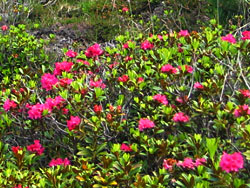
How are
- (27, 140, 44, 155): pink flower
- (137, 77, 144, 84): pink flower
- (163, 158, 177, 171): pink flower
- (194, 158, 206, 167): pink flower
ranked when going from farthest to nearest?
(137, 77, 144, 84): pink flower < (27, 140, 44, 155): pink flower < (163, 158, 177, 171): pink flower < (194, 158, 206, 167): pink flower

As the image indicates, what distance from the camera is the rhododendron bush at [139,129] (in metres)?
1.84

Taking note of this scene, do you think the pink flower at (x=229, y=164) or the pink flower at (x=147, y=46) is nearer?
the pink flower at (x=229, y=164)

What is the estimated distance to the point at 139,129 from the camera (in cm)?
221

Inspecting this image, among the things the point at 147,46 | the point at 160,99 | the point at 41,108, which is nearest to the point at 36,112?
the point at 41,108

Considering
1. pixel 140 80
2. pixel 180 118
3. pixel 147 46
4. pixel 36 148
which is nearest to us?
→ pixel 180 118

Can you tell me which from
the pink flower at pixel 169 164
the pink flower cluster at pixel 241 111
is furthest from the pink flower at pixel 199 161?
the pink flower cluster at pixel 241 111

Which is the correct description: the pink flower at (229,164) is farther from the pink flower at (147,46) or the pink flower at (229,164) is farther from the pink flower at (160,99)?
the pink flower at (147,46)

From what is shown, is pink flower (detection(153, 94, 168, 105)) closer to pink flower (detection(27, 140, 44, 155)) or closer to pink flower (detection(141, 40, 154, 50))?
pink flower (detection(27, 140, 44, 155))

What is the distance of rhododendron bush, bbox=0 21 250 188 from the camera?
1.84m

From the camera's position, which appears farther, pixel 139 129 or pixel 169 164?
pixel 139 129

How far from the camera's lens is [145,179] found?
5.93 ft

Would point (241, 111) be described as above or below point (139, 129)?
above

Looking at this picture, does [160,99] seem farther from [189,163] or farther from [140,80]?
[189,163]

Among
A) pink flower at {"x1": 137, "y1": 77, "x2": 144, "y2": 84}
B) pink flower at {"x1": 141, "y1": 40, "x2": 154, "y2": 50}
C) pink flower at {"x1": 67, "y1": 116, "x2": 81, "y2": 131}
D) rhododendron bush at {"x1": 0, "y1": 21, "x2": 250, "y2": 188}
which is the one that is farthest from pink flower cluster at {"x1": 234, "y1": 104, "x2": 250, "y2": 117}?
pink flower at {"x1": 141, "y1": 40, "x2": 154, "y2": 50}
